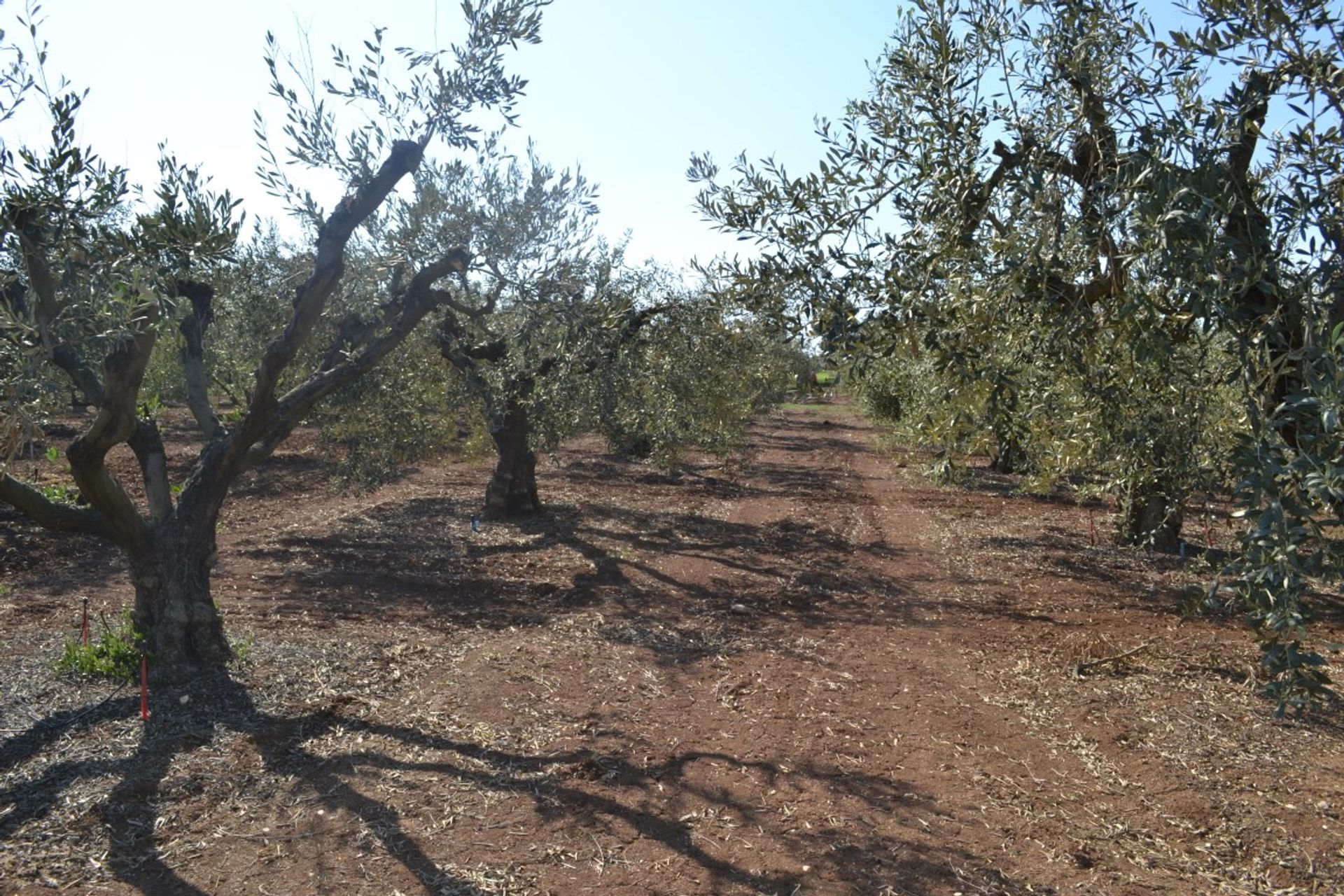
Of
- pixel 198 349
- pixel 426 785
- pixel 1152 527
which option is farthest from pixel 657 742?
pixel 1152 527

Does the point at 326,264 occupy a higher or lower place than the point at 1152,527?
higher

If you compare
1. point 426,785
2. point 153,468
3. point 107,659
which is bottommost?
point 426,785

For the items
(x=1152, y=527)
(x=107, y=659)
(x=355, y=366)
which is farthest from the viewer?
(x=1152, y=527)

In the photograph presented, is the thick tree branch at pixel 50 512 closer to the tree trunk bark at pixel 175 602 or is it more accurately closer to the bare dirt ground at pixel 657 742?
the tree trunk bark at pixel 175 602

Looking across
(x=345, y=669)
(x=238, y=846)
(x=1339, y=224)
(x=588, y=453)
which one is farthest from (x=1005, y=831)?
(x=588, y=453)

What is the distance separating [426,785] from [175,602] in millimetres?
3147

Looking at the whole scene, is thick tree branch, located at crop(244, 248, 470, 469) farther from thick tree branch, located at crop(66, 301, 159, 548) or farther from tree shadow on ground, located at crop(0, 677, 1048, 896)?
tree shadow on ground, located at crop(0, 677, 1048, 896)

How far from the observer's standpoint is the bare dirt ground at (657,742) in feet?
17.2

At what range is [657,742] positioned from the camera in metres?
7.09

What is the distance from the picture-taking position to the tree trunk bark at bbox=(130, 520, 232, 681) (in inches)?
306

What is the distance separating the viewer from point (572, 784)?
625cm

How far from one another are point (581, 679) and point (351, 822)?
3.14 m

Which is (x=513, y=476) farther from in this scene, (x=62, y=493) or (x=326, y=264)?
(x=326, y=264)

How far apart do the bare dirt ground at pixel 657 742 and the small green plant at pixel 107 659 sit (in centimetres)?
24
